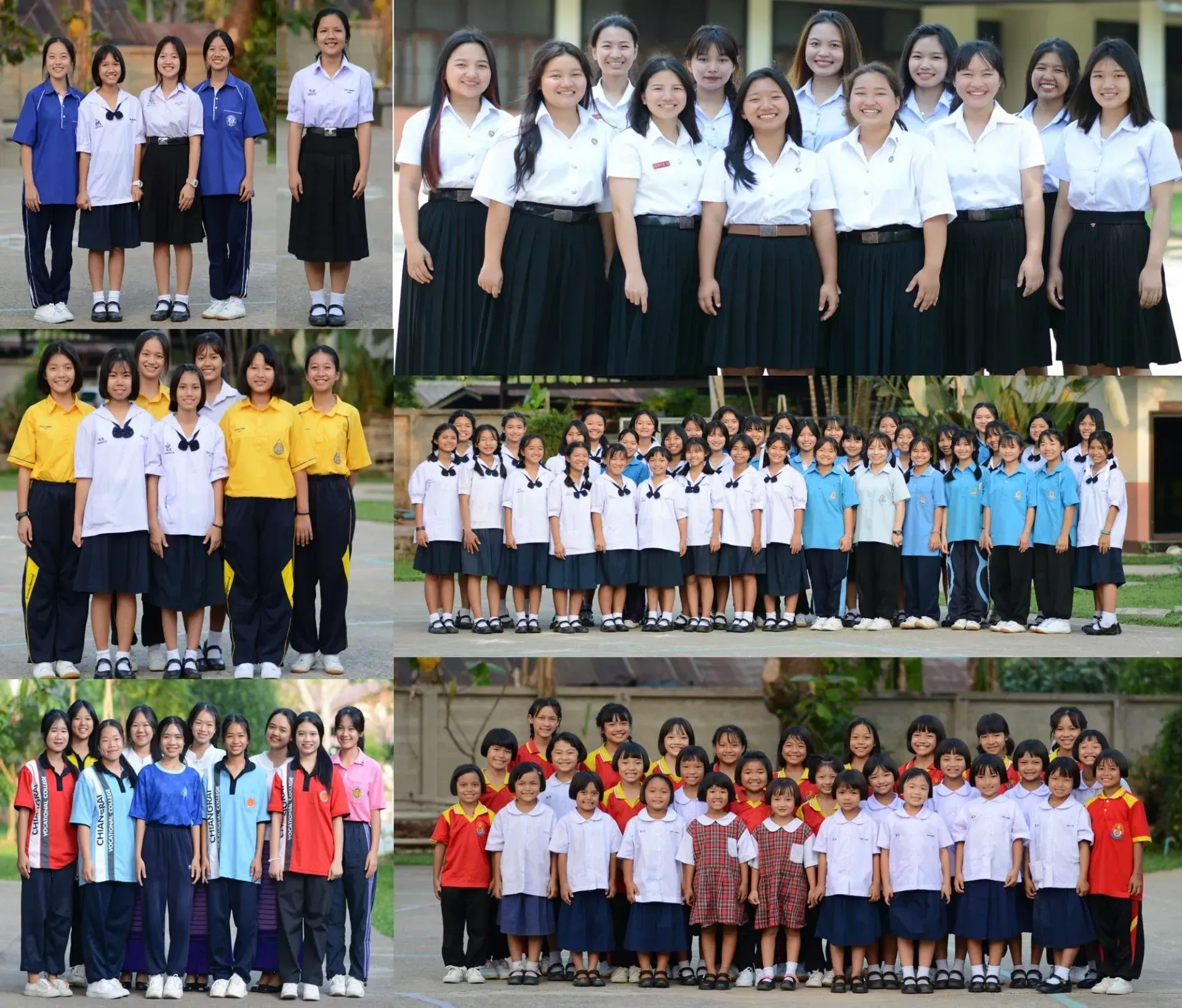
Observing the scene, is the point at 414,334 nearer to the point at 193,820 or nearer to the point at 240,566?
the point at 240,566

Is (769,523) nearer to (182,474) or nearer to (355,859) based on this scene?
(355,859)

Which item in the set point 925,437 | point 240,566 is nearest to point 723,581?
point 925,437

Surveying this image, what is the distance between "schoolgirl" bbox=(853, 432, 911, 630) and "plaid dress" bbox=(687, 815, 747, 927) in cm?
122

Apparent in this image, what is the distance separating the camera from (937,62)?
286 inches

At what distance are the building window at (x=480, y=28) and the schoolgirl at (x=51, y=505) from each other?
2904 millimetres

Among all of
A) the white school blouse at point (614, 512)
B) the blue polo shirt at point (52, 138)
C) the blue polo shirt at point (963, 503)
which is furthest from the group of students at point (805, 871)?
the blue polo shirt at point (52, 138)

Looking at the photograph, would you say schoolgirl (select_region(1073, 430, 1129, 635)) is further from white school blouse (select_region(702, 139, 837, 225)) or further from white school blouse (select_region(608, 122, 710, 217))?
white school blouse (select_region(608, 122, 710, 217))

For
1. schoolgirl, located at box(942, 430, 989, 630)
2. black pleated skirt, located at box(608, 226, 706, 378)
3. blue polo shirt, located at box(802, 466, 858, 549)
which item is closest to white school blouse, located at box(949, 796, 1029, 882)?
schoolgirl, located at box(942, 430, 989, 630)

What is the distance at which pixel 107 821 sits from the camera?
691 centimetres

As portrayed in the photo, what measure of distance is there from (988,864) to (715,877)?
113cm

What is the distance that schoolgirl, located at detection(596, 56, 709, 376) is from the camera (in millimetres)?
7004

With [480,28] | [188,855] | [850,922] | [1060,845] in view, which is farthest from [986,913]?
[480,28]

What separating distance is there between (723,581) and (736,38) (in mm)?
3215

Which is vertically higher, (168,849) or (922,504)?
(922,504)
